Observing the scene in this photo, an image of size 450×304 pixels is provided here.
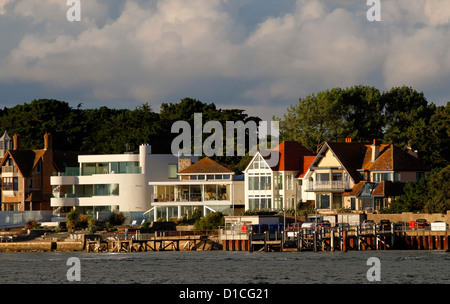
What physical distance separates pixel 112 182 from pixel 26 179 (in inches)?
548

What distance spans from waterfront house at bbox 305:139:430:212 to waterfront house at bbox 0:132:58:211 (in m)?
35.3

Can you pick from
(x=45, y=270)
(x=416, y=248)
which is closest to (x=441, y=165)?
(x=416, y=248)

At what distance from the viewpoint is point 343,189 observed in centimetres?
10581

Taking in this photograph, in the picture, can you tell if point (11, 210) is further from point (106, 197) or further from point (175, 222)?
point (175, 222)

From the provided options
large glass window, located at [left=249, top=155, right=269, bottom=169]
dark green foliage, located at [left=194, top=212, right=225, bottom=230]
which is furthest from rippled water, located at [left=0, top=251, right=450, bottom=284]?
large glass window, located at [left=249, top=155, right=269, bottom=169]

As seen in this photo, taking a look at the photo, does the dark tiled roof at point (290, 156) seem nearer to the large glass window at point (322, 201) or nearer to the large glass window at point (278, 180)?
the large glass window at point (278, 180)

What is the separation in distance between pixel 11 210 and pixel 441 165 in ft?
176

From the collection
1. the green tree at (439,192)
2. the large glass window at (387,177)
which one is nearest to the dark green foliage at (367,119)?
the large glass window at (387,177)

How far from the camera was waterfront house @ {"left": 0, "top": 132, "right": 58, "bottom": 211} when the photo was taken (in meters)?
122

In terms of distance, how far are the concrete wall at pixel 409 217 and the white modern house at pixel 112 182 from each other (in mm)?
29094

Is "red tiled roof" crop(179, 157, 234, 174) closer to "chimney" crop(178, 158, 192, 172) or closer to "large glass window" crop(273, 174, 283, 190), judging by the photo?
"chimney" crop(178, 158, 192, 172)

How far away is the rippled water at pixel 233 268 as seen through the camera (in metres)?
64.4
